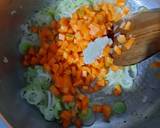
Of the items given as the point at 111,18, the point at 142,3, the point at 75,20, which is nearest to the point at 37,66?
the point at 75,20

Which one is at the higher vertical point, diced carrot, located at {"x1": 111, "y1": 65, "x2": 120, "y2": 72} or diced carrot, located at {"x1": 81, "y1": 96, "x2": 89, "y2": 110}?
diced carrot, located at {"x1": 111, "y1": 65, "x2": 120, "y2": 72}

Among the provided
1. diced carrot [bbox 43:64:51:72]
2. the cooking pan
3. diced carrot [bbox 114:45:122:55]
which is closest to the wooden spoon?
diced carrot [bbox 114:45:122:55]

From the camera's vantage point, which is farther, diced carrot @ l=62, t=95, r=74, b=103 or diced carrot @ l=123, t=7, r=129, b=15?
diced carrot @ l=123, t=7, r=129, b=15

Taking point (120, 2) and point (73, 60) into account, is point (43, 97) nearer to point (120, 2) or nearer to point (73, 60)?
point (73, 60)

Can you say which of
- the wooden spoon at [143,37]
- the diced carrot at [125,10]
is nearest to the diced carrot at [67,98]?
the wooden spoon at [143,37]

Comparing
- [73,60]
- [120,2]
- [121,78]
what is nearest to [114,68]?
[121,78]

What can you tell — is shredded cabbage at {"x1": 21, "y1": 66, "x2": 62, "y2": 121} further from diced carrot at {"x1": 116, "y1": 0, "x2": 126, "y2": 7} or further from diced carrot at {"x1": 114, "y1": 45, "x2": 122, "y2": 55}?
diced carrot at {"x1": 116, "y1": 0, "x2": 126, "y2": 7}

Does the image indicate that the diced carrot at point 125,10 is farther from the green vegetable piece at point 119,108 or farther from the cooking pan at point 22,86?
the green vegetable piece at point 119,108
